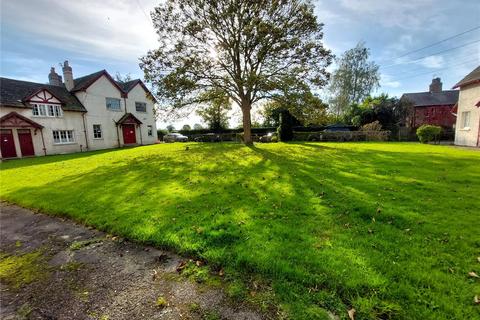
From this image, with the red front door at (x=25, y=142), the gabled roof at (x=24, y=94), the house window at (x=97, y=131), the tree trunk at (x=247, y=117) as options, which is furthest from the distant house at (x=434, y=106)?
the red front door at (x=25, y=142)

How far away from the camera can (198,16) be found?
59.6 feet

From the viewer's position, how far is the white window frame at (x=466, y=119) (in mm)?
19406

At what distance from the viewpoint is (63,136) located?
80.9ft

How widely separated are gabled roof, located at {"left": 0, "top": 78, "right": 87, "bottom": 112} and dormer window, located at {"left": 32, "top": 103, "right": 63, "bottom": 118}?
0.60 meters

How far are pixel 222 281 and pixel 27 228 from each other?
16.8 ft

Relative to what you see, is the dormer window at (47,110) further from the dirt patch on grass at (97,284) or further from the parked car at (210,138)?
the dirt patch on grass at (97,284)

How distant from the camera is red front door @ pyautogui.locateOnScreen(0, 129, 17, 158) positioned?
→ 66.7 ft

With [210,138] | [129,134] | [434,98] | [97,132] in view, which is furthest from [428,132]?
[97,132]

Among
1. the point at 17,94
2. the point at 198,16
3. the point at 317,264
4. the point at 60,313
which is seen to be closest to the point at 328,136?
the point at 198,16

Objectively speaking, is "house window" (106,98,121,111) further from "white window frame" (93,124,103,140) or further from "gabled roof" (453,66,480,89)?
"gabled roof" (453,66,480,89)

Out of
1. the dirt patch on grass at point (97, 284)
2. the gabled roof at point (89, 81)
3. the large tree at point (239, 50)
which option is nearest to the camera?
the dirt patch on grass at point (97, 284)

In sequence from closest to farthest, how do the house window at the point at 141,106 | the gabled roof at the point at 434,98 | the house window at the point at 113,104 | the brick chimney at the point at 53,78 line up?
the brick chimney at the point at 53,78 < the house window at the point at 113,104 < the house window at the point at 141,106 < the gabled roof at the point at 434,98

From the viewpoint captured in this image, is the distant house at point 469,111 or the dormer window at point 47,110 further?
the dormer window at point 47,110

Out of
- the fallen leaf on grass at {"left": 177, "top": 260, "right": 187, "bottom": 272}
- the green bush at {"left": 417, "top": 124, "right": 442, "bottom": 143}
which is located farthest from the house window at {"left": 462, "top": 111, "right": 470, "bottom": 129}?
the fallen leaf on grass at {"left": 177, "top": 260, "right": 187, "bottom": 272}
